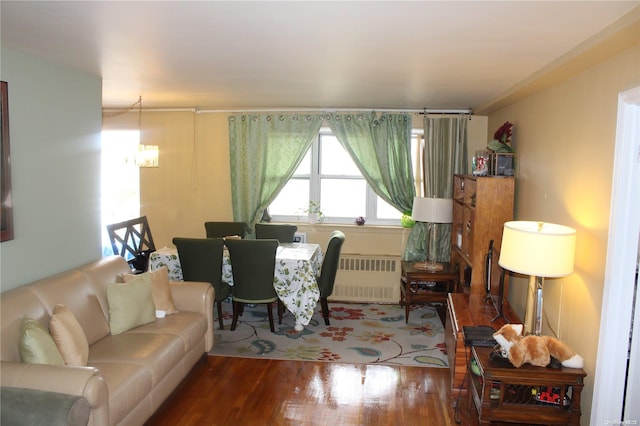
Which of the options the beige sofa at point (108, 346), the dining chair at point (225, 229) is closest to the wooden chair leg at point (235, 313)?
the beige sofa at point (108, 346)

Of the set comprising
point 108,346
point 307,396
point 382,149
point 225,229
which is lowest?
point 307,396

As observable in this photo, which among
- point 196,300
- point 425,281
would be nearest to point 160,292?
point 196,300

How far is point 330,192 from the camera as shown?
6238mm

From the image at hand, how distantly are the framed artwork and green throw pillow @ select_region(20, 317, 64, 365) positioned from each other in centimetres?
73

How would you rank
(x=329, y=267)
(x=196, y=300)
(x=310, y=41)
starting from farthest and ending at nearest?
(x=329, y=267), (x=196, y=300), (x=310, y=41)

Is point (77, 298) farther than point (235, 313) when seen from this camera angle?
No

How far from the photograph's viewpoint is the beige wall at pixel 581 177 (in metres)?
2.72

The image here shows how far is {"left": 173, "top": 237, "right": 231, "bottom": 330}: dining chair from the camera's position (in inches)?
181

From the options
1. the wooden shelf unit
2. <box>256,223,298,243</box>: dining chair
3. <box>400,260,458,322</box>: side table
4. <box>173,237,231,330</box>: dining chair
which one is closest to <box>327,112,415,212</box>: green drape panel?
<box>400,260,458,322</box>: side table

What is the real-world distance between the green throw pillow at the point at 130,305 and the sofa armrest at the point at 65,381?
3.39ft

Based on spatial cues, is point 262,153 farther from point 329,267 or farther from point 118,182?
point 118,182

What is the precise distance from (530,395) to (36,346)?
2.66 metres

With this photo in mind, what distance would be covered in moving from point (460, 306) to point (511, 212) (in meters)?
1.00

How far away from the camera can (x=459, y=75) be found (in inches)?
148
